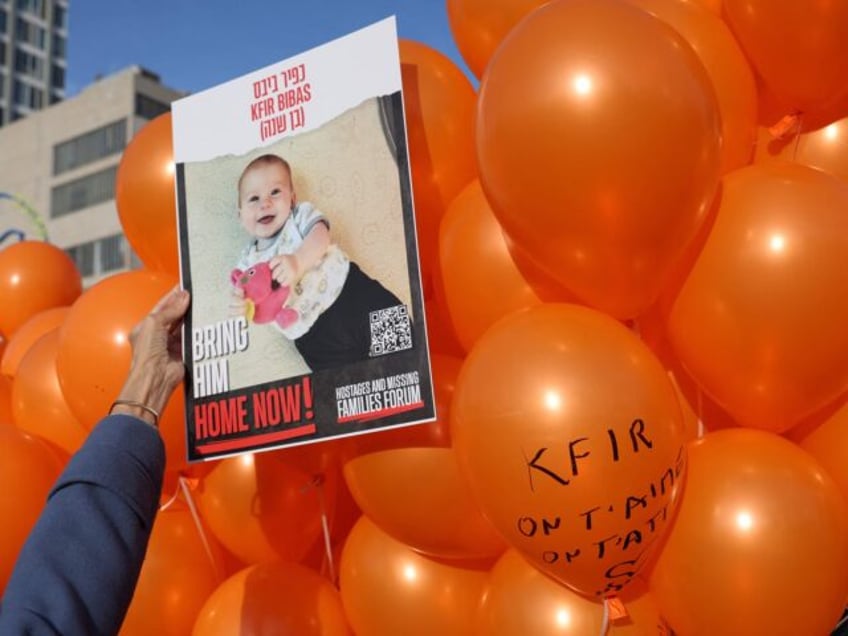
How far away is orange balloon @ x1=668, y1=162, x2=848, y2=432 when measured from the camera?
1.82m

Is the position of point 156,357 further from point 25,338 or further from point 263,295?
point 25,338

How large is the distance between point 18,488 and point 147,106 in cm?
3109

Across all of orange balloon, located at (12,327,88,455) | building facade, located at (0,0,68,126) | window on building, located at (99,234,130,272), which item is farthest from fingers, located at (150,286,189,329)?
building facade, located at (0,0,68,126)

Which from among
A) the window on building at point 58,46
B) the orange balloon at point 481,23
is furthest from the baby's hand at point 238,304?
the window on building at point 58,46

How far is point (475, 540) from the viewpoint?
2.11 metres

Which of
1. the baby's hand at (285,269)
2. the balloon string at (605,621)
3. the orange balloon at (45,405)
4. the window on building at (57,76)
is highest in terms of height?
the window on building at (57,76)

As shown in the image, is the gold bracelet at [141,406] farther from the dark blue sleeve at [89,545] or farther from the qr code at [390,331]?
the qr code at [390,331]

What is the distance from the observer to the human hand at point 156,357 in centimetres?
170

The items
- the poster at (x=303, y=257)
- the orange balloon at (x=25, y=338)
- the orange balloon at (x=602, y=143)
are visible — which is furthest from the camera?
the orange balloon at (x=25, y=338)

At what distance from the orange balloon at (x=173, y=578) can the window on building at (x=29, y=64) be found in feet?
180

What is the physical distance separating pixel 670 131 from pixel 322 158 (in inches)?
32.5

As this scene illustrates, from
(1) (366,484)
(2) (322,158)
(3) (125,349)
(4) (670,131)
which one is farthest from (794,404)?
(3) (125,349)

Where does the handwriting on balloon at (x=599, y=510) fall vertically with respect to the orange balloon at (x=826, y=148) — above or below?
below

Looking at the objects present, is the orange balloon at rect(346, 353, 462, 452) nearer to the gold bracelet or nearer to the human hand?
the human hand
